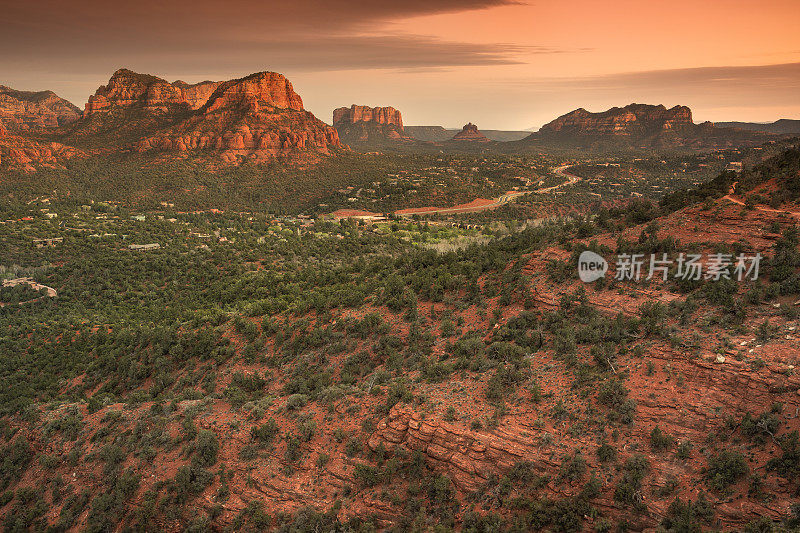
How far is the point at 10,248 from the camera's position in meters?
61.3

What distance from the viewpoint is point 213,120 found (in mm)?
127000

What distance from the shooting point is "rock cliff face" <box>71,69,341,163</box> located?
4806 inches

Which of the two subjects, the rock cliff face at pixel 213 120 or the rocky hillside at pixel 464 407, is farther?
the rock cliff face at pixel 213 120

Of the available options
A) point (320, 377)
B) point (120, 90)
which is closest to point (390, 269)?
point (320, 377)

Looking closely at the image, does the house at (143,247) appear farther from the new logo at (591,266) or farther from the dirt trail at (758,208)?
the dirt trail at (758,208)

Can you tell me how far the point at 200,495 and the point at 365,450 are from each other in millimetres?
6757

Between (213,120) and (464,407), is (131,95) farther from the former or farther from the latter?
(464,407)

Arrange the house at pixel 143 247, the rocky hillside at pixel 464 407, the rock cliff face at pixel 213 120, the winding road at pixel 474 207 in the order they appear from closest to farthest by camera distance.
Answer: the rocky hillside at pixel 464 407 < the house at pixel 143 247 < the winding road at pixel 474 207 < the rock cliff face at pixel 213 120

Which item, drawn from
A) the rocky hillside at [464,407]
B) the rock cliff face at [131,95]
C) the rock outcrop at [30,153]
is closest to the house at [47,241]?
the rocky hillside at [464,407]

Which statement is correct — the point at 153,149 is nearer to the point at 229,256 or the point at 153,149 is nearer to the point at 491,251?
the point at 229,256

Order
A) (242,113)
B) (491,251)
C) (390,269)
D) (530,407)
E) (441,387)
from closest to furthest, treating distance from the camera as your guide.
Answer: (530,407) → (441,387) → (491,251) → (390,269) → (242,113)

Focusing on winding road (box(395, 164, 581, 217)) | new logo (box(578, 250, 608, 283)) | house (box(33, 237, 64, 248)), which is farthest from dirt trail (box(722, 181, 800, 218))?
house (box(33, 237, 64, 248))

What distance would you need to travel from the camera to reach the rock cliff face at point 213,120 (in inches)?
4806

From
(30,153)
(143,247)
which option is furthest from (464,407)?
(30,153)
